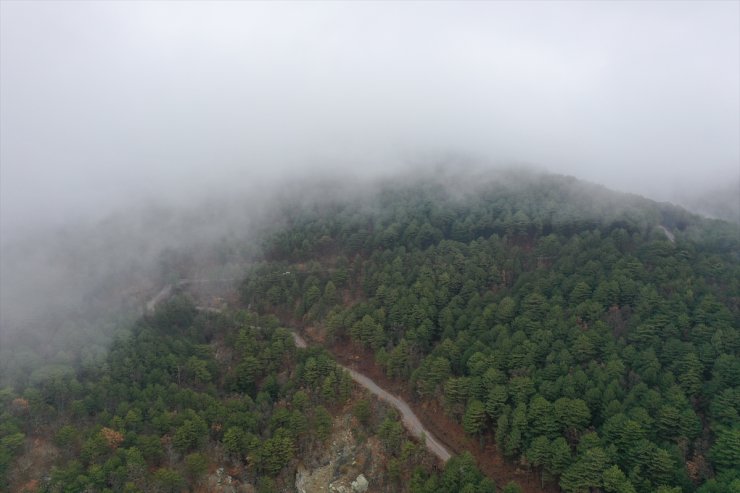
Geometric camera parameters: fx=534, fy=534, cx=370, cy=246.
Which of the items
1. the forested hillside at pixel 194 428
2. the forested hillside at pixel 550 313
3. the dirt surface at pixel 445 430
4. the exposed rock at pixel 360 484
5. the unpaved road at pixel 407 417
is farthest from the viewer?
the unpaved road at pixel 407 417

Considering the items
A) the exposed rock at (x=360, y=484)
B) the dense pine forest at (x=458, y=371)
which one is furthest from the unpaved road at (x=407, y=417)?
the exposed rock at (x=360, y=484)

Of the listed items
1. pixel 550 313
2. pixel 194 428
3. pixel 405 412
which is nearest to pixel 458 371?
pixel 405 412

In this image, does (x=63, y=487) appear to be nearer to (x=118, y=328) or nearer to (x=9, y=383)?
(x=9, y=383)

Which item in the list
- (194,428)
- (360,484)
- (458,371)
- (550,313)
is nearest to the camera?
(360,484)

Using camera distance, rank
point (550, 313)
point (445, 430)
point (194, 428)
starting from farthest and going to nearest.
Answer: point (550, 313) → point (445, 430) → point (194, 428)

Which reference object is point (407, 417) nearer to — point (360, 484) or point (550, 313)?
point (360, 484)

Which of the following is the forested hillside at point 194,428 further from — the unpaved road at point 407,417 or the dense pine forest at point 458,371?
the unpaved road at point 407,417

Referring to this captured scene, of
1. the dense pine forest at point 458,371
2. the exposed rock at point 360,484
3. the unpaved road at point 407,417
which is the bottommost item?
the exposed rock at point 360,484
